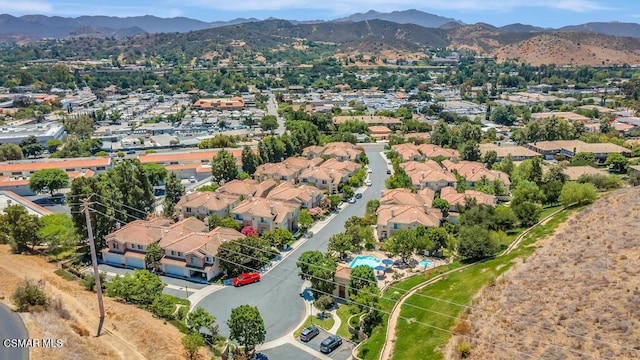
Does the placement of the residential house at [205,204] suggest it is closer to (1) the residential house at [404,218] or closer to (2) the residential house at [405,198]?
(1) the residential house at [404,218]

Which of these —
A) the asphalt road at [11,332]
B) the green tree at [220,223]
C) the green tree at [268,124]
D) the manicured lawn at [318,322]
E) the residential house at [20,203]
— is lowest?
the manicured lawn at [318,322]

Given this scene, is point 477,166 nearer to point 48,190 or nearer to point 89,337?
point 89,337

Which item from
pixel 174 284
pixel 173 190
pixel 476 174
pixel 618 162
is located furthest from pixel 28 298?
pixel 618 162

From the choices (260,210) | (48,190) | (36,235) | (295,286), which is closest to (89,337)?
(295,286)

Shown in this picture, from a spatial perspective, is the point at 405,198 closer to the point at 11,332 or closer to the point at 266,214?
the point at 266,214

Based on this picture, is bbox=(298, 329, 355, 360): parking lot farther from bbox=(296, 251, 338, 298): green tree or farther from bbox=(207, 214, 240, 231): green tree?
bbox=(207, 214, 240, 231): green tree

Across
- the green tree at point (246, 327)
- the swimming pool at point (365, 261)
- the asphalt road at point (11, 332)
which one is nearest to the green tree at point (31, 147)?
the asphalt road at point (11, 332)
